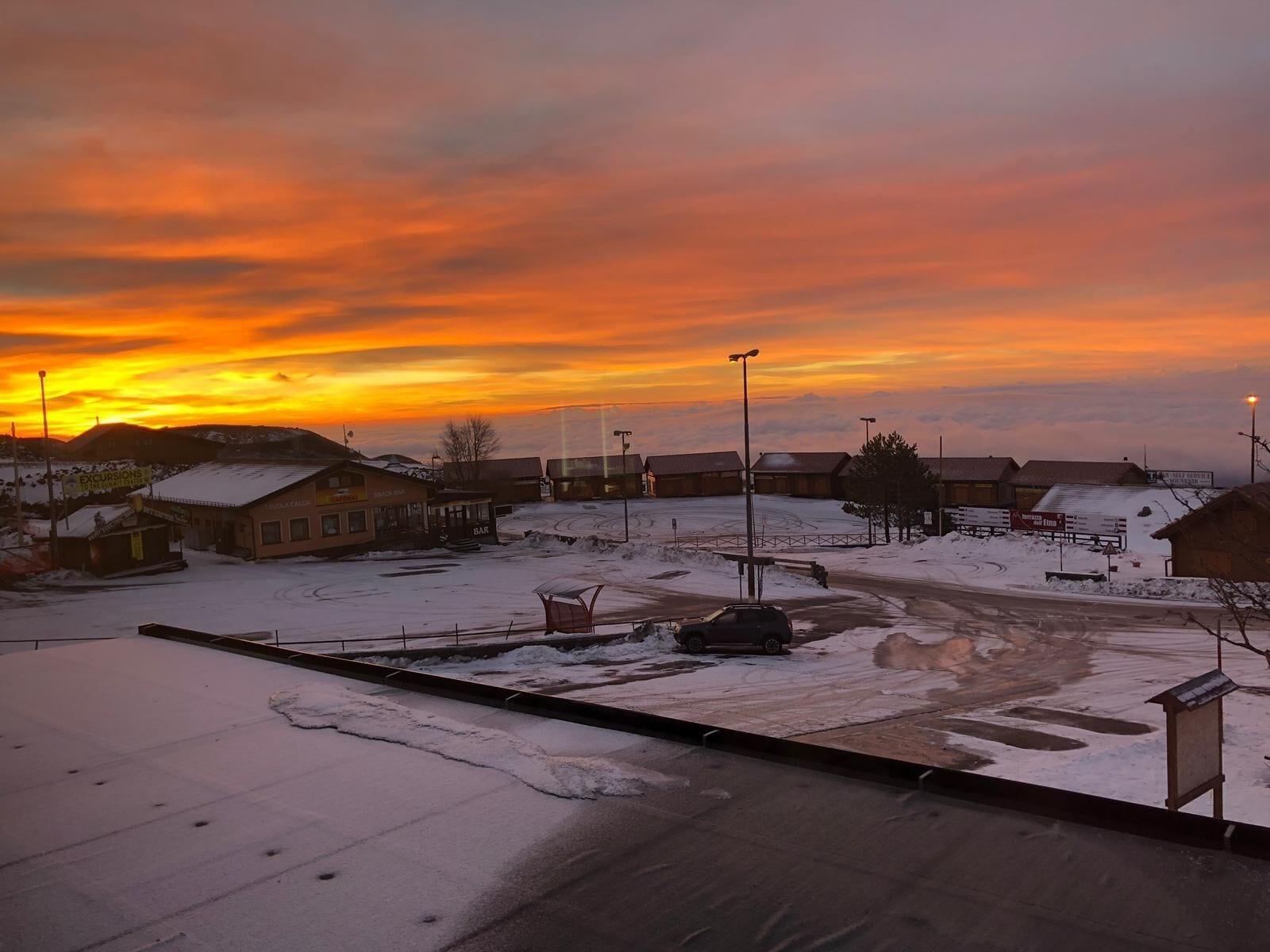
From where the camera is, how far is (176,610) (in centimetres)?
3734

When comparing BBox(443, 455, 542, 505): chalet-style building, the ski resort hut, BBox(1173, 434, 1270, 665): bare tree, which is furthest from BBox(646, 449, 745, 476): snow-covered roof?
the ski resort hut

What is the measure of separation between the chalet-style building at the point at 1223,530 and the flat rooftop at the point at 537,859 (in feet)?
123

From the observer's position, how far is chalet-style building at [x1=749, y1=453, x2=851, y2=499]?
334 ft

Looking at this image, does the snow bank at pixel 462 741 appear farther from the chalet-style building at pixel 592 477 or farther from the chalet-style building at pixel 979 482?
the chalet-style building at pixel 592 477

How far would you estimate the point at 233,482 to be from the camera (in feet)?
196

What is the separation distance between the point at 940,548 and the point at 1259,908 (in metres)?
51.9

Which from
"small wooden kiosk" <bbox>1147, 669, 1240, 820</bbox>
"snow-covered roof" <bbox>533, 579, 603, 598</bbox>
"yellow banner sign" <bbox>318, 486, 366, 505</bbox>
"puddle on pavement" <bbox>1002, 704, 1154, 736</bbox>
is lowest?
"puddle on pavement" <bbox>1002, 704, 1154, 736</bbox>

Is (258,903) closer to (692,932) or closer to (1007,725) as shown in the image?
(692,932)

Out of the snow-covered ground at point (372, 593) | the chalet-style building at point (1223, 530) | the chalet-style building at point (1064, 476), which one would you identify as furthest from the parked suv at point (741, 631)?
the chalet-style building at point (1064, 476)

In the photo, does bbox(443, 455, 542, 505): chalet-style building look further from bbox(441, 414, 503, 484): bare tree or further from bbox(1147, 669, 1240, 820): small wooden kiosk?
bbox(1147, 669, 1240, 820): small wooden kiosk

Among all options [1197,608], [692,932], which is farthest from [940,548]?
[692,932]

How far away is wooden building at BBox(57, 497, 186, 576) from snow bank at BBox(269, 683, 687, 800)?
39.4 metres

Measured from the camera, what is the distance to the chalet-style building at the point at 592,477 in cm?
10650

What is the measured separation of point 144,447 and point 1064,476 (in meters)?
114
